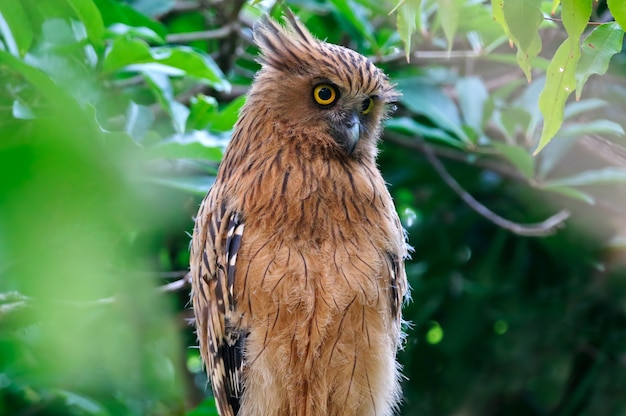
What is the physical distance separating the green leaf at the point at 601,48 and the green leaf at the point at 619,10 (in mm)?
123

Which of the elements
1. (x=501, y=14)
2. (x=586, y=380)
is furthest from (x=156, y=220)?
(x=586, y=380)

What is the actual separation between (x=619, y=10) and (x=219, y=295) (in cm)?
153

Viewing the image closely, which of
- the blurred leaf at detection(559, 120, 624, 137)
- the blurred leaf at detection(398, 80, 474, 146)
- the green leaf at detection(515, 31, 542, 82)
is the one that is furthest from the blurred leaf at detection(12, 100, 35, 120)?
the blurred leaf at detection(559, 120, 624, 137)

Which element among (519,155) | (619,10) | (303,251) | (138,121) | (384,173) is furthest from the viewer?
(384,173)

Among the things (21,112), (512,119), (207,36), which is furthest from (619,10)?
(207,36)

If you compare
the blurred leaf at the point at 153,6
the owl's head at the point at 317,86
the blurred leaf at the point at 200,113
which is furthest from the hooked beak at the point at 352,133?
the blurred leaf at the point at 153,6

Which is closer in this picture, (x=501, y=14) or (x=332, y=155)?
(x=501, y=14)

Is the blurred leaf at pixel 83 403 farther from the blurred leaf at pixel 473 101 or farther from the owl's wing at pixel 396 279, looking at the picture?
the blurred leaf at pixel 473 101

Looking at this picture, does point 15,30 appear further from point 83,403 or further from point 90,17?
point 83,403

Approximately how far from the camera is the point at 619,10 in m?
1.48

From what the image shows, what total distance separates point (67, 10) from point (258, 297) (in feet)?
5.05

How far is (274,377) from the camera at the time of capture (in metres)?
2.50

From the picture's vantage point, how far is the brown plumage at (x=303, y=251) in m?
2.45

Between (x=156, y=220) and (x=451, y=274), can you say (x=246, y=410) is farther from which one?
(x=451, y=274)
